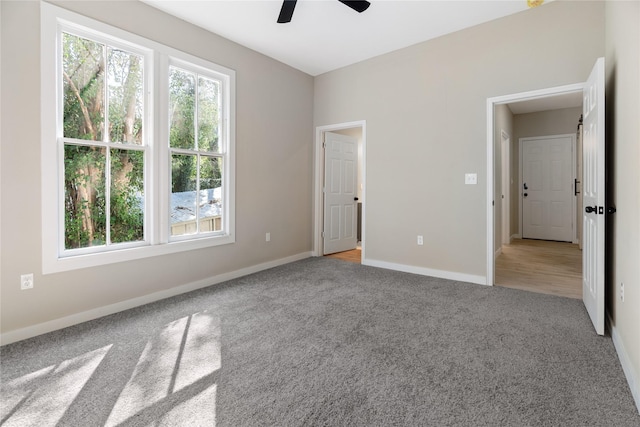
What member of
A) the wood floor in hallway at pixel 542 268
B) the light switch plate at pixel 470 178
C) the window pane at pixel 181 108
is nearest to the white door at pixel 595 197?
the wood floor in hallway at pixel 542 268

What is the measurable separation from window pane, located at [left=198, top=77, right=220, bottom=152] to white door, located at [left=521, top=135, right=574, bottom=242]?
20.9ft

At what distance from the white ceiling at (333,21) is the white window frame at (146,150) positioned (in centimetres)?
44

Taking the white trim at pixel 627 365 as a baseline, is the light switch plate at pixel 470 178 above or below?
above

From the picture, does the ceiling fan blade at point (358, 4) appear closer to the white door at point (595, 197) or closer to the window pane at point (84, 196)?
the white door at point (595, 197)

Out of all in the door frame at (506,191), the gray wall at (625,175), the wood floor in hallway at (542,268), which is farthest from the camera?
the door frame at (506,191)

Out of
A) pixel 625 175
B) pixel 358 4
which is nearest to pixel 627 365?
pixel 625 175

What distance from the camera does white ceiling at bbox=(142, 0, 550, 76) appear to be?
3041 mm

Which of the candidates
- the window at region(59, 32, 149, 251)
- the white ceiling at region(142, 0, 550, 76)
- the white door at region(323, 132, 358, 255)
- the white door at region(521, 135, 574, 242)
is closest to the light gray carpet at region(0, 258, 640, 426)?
the window at region(59, 32, 149, 251)

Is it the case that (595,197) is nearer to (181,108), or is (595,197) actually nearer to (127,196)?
(181,108)

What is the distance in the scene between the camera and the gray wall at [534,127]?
20.4ft

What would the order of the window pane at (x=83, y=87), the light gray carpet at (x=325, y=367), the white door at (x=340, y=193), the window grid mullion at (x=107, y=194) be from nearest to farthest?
1. the light gray carpet at (x=325, y=367)
2. the window pane at (x=83, y=87)
3. the window grid mullion at (x=107, y=194)
4. the white door at (x=340, y=193)

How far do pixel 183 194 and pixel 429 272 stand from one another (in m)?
3.08

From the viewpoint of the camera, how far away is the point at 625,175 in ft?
6.23

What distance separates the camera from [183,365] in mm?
1896
